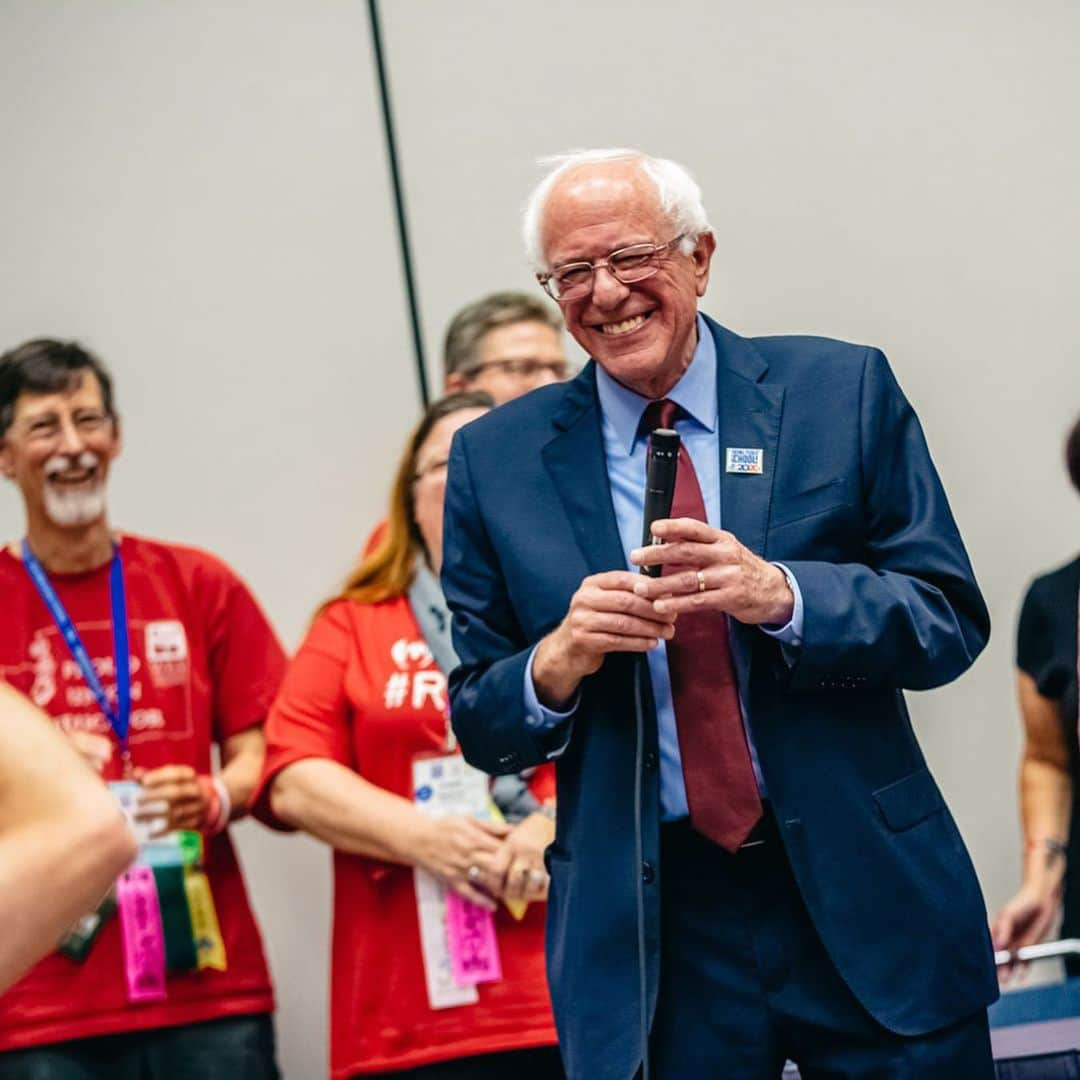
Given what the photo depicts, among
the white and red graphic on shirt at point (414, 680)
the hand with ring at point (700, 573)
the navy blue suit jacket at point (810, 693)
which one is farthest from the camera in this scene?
the white and red graphic on shirt at point (414, 680)

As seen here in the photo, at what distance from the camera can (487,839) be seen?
2816mm

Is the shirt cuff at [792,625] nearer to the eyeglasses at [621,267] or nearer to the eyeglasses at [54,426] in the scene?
the eyeglasses at [621,267]

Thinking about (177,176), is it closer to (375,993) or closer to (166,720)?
(166,720)

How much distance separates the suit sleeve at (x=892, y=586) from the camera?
70.7 inches

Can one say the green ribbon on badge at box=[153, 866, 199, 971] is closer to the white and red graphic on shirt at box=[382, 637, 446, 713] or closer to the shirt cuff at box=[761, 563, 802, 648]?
the white and red graphic on shirt at box=[382, 637, 446, 713]

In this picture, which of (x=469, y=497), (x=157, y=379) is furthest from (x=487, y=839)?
(x=157, y=379)

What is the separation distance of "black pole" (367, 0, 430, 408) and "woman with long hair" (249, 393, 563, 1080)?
0.98m

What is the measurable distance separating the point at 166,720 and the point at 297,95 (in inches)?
64.3

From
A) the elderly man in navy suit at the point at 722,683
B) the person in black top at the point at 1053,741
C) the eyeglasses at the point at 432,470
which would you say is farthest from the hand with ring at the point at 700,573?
the person in black top at the point at 1053,741

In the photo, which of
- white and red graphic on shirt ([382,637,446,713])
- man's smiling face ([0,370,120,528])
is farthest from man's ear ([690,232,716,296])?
man's smiling face ([0,370,120,528])

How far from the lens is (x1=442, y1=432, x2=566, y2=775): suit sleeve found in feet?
6.24

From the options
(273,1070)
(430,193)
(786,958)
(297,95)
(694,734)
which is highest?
(297,95)

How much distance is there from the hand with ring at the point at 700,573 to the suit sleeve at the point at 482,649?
215mm

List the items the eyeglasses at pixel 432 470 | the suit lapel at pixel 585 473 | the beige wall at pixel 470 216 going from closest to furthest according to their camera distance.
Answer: the suit lapel at pixel 585 473 < the eyeglasses at pixel 432 470 < the beige wall at pixel 470 216
